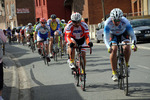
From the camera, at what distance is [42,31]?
13523mm

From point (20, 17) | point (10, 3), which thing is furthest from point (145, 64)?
point (10, 3)

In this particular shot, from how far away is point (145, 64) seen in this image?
11.4 metres

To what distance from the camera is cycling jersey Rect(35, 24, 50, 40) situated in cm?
1349

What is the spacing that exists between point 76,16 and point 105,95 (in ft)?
6.69

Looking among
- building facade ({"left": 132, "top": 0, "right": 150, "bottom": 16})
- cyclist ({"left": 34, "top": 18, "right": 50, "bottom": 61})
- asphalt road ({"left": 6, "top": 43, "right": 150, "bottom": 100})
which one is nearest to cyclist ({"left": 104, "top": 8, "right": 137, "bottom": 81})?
asphalt road ({"left": 6, "top": 43, "right": 150, "bottom": 100})

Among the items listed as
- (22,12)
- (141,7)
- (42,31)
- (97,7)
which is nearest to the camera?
(42,31)

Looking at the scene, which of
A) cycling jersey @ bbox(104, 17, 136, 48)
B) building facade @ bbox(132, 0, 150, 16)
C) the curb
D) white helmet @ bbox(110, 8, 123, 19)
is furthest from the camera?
building facade @ bbox(132, 0, 150, 16)

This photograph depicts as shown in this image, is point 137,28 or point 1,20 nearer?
point 137,28

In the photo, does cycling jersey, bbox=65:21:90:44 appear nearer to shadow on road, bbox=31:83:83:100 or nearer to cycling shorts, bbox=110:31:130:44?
cycling shorts, bbox=110:31:130:44

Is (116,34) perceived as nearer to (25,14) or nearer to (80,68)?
(80,68)

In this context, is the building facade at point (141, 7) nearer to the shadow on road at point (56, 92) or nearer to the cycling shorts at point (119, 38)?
the shadow on road at point (56, 92)

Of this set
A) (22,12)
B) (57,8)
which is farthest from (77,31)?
(22,12)

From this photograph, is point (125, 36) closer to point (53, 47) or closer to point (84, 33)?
point (84, 33)

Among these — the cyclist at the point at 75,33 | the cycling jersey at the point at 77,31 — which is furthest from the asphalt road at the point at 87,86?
the cycling jersey at the point at 77,31
